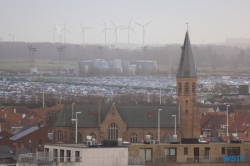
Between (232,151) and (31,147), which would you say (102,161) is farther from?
(31,147)

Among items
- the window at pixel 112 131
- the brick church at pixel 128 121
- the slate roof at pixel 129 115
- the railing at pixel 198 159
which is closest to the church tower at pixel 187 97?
the brick church at pixel 128 121

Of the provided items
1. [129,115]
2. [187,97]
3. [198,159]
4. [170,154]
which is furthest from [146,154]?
[187,97]

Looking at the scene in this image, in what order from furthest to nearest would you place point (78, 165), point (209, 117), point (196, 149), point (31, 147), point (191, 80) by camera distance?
point (209, 117) → point (191, 80) → point (31, 147) → point (196, 149) → point (78, 165)

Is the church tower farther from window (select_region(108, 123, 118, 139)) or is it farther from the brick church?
window (select_region(108, 123, 118, 139))

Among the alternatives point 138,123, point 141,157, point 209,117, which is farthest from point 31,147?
point 141,157

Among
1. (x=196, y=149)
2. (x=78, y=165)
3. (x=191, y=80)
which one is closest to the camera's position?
(x=78, y=165)

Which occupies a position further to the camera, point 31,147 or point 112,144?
point 31,147

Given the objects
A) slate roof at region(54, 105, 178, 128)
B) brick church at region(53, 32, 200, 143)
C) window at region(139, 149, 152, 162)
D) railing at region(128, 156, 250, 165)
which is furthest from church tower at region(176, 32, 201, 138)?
window at region(139, 149, 152, 162)
